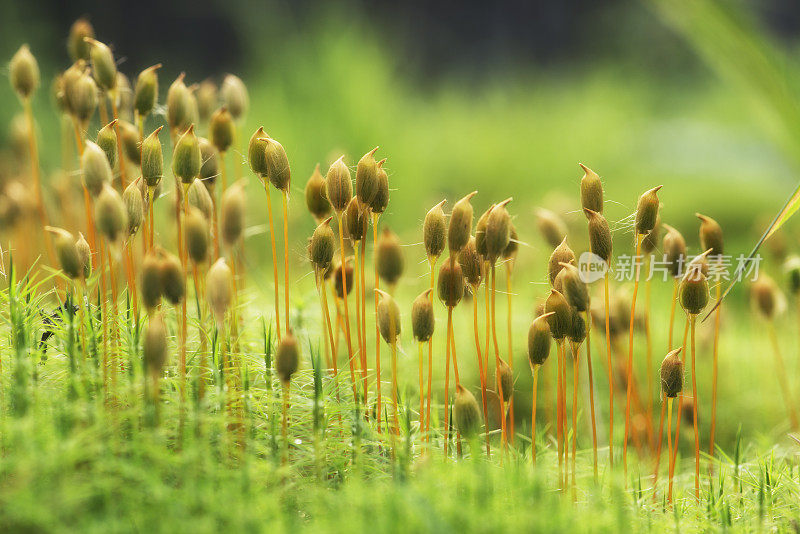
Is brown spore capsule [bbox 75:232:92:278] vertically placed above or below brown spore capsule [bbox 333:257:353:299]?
above

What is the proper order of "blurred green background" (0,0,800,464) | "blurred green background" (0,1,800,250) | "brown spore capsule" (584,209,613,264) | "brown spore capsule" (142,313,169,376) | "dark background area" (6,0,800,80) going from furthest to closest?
"dark background area" (6,0,800,80) < "blurred green background" (0,1,800,250) < "blurred green background" (0,0,800,464) < "brown spore capsule" (584,209,613,264) < "brown spore capsule" (142,313,169,376)

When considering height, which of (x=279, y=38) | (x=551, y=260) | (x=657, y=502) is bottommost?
(x=657, y=502)

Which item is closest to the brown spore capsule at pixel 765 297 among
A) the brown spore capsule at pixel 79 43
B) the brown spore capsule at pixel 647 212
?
the brown spore capsule at pixel 647 212

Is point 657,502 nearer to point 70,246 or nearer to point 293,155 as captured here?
point 70,246

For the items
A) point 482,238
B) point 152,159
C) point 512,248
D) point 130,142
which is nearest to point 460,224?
point 482,238

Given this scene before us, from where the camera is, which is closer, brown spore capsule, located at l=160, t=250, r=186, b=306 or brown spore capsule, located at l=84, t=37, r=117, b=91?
brown spore capsule, located at l=160, t=250, r=186, b=306

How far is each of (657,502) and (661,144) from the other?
198 centimetres

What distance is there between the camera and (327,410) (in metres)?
0.62

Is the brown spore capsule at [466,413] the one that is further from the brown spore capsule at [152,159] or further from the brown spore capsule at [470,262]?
the brown spore capsule at [152,159]

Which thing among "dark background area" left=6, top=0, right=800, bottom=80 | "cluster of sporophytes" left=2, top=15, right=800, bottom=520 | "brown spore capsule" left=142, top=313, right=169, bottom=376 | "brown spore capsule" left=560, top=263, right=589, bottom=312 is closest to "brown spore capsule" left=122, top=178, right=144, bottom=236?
"cluster of sporophytes" left=2, top=15, right=800, bottom=520

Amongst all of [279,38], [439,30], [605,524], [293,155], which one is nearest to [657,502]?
[605,524]

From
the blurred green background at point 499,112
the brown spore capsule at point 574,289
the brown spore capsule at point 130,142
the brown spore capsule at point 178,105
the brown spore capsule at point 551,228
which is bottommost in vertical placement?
the brown spore capsule at point 574,289

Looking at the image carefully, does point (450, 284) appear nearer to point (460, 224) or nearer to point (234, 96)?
point (460, 224)

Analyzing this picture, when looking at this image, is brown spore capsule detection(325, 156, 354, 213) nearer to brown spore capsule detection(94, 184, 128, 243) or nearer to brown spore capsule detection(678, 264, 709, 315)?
brown spore capsule detection(94, 184, 128, 243)
